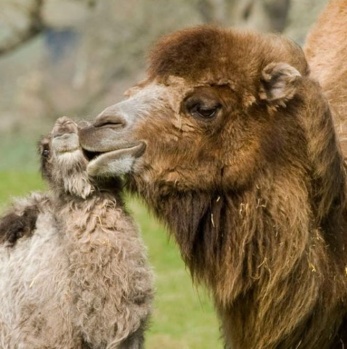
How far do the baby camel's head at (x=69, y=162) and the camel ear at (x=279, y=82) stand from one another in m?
0.84

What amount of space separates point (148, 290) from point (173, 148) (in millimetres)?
630

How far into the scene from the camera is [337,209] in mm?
4758

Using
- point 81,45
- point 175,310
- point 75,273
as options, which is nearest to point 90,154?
point 75,273

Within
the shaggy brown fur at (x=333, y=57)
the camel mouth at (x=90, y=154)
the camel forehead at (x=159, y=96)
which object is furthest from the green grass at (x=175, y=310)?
the camel mouth at (x=90, y=154)

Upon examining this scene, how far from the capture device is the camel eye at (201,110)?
180 inches

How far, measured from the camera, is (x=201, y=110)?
4.57 metres

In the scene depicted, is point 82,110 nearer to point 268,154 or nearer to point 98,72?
point 98,72

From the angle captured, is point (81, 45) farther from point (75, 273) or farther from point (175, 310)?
point (75, 273)

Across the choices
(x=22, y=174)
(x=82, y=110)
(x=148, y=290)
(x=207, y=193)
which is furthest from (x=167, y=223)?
(x=82, y=110)

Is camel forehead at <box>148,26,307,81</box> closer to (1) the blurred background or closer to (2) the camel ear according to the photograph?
(2) the camel ear

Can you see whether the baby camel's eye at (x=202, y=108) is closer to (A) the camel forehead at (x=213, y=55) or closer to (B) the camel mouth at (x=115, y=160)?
(A) the camel forehead at (x=213, y=55)

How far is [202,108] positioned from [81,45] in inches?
675

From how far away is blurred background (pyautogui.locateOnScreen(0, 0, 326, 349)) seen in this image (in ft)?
60.5

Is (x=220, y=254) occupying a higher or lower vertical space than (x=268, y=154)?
lower
